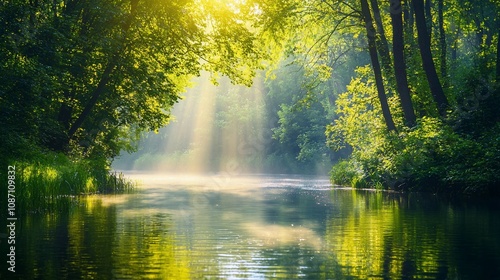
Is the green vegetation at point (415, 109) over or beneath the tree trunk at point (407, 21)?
beneath

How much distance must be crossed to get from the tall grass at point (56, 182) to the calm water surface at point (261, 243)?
0.71 meters

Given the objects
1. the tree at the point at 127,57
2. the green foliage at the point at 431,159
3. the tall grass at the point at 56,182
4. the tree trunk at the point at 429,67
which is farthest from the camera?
the tree trunk at the point at 429,67

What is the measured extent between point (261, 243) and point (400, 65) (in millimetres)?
22002

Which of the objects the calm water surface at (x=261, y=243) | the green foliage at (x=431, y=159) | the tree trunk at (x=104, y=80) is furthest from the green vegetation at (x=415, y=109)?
the tree trunk at (x=104, y=80)

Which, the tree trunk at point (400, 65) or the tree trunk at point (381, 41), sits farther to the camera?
the tree trunk at point (381, 41)

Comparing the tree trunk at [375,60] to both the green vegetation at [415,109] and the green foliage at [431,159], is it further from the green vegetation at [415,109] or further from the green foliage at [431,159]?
the green foliage at [431,159]

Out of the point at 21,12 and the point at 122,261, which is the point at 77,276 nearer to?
the point at 122,261

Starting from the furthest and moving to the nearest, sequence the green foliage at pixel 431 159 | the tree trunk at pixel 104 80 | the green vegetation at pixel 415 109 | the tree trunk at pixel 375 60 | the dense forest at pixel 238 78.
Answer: the tree trunk at pixel 375 60 < the tree trunk at pixel 104 80 < the green vegetation at pixel 415 109 < the dense forest at pixel 238 78 < the green foliage at pixel 431 159

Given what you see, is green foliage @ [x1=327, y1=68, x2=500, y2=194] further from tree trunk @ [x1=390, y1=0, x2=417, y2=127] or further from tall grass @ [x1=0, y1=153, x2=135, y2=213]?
tall grass @ [x1=0, y1=153, x2=135, y2=213]

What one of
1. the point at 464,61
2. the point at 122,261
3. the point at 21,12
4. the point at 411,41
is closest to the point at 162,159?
the point at 464,61

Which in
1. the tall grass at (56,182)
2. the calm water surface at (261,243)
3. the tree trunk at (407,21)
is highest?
the tree trunk at (407,21)

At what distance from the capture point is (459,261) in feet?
36.1

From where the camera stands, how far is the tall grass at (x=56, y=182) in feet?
60.1

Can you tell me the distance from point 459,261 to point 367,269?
172 centimetres
